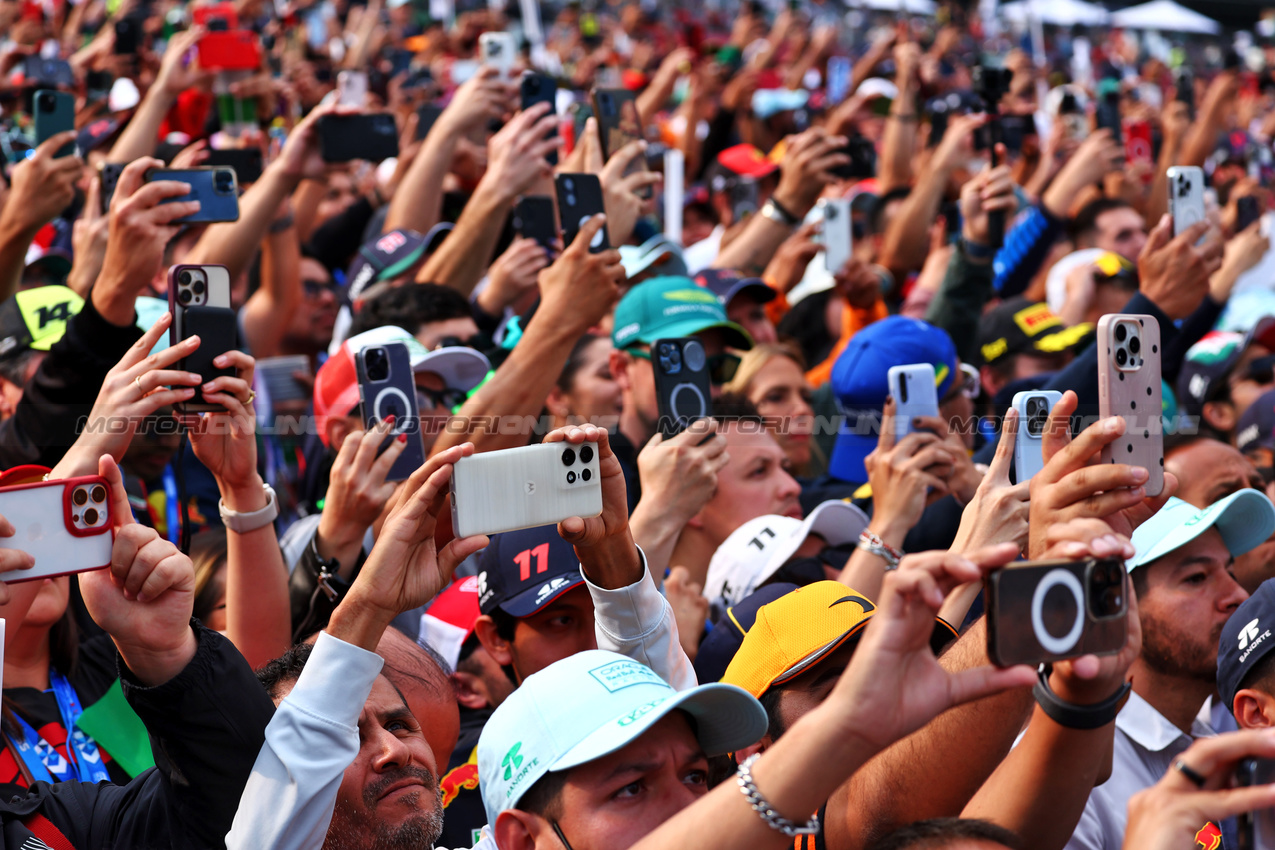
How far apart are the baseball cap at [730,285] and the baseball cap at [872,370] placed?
0.89 meters

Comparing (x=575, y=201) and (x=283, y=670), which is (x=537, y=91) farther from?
(x=283, y=670)

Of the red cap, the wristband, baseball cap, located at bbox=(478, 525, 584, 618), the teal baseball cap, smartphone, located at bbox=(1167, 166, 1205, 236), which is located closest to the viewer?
the wristband

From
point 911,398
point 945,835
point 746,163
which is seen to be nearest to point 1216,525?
point 911,398

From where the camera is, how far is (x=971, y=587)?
9.52 ft

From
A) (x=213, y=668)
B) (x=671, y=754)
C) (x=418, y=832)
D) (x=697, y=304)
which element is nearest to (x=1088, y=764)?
(x=671, y=754)

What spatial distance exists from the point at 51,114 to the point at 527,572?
2.52 meters

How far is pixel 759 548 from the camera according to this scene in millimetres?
3674

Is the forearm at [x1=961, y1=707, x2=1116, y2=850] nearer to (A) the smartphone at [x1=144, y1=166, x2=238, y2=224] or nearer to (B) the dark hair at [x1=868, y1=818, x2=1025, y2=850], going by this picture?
(B) the dark hair at [x1=868, y1=818, x2=1025, y2=850]

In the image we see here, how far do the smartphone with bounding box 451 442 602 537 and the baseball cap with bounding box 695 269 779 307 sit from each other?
11.0ft

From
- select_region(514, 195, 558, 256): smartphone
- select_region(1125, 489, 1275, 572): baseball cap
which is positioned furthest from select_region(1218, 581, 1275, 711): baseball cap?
select_region(514, 195, 558, 256): smartphone

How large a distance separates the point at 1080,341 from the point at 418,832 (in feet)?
12.7

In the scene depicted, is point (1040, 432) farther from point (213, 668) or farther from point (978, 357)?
point (978, 357)

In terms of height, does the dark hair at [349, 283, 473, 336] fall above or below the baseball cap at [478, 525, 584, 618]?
above

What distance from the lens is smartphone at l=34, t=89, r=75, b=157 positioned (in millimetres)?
4473
